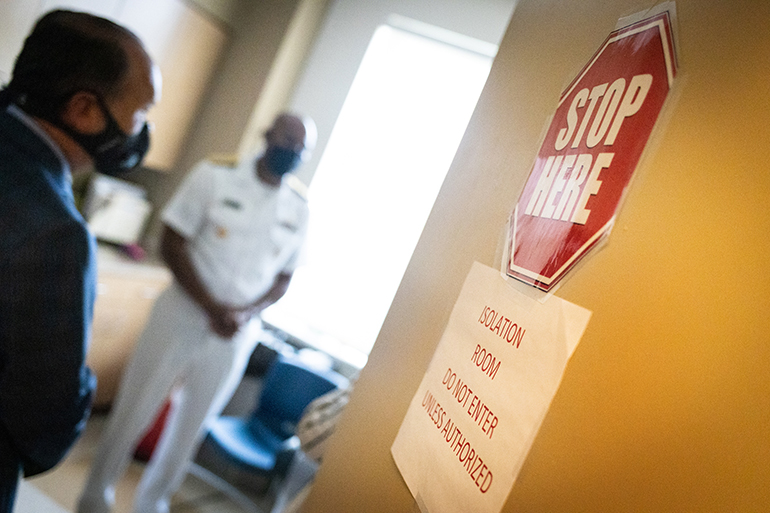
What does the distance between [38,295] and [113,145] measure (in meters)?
0.39

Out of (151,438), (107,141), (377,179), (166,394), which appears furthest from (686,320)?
(377,179)

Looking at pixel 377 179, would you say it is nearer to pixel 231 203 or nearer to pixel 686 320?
pixel 231 203

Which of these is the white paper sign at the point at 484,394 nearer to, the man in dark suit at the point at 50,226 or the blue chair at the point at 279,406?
the man in dark suit at the point at 50,226

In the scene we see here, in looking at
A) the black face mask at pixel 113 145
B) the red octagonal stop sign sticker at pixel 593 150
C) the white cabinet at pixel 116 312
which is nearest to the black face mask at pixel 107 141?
the black face mask at pixel 113 145

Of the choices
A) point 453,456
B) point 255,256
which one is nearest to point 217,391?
point 255,256

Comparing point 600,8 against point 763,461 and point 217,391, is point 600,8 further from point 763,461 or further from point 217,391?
point 217,391

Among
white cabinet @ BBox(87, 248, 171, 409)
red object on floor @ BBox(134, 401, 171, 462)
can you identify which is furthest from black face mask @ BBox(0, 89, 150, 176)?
red object on floor @ BBox(134, 401, 171, 462)

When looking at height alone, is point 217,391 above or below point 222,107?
below

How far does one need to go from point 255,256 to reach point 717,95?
192 centimetres

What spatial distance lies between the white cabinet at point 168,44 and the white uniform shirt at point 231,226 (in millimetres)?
1174

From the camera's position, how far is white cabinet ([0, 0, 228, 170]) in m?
2.52

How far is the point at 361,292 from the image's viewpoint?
345cm

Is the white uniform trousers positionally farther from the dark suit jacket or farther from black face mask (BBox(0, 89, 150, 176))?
the dark suit jacket

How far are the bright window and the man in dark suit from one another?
229cm
